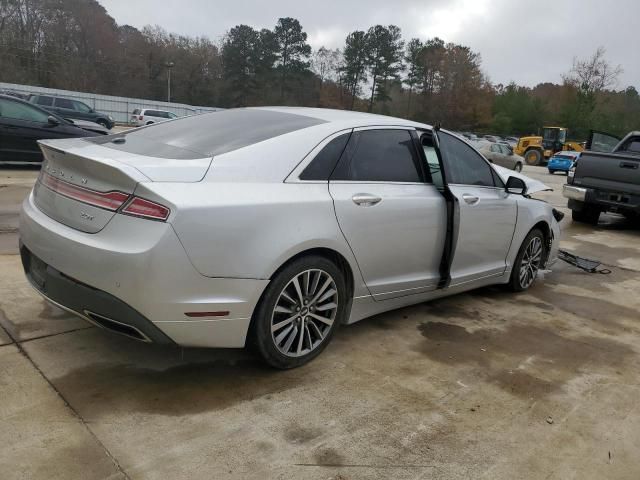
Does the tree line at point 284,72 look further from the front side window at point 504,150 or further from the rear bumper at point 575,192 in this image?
the rear bumper at point 575,192

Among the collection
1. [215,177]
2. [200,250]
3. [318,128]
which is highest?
[318,128]

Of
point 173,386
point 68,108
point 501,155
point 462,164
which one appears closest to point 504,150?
point 501,155

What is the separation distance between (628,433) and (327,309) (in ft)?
5.76

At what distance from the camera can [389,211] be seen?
3.52 metres

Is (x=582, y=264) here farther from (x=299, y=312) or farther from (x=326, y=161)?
(x=299, y=312)

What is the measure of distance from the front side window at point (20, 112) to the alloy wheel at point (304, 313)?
9539mm

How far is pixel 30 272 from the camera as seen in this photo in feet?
10.2

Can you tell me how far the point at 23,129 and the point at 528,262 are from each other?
9.62 m

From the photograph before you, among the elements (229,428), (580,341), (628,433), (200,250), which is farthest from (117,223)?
(580,341)

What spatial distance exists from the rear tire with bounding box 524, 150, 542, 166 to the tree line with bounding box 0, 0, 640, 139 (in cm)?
2487

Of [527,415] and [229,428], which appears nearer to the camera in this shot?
[229,428]

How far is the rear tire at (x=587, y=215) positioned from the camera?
10133 millimetres

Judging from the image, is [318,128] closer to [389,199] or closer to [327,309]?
[389,199]

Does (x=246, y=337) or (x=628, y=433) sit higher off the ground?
(x=246, y=337)
